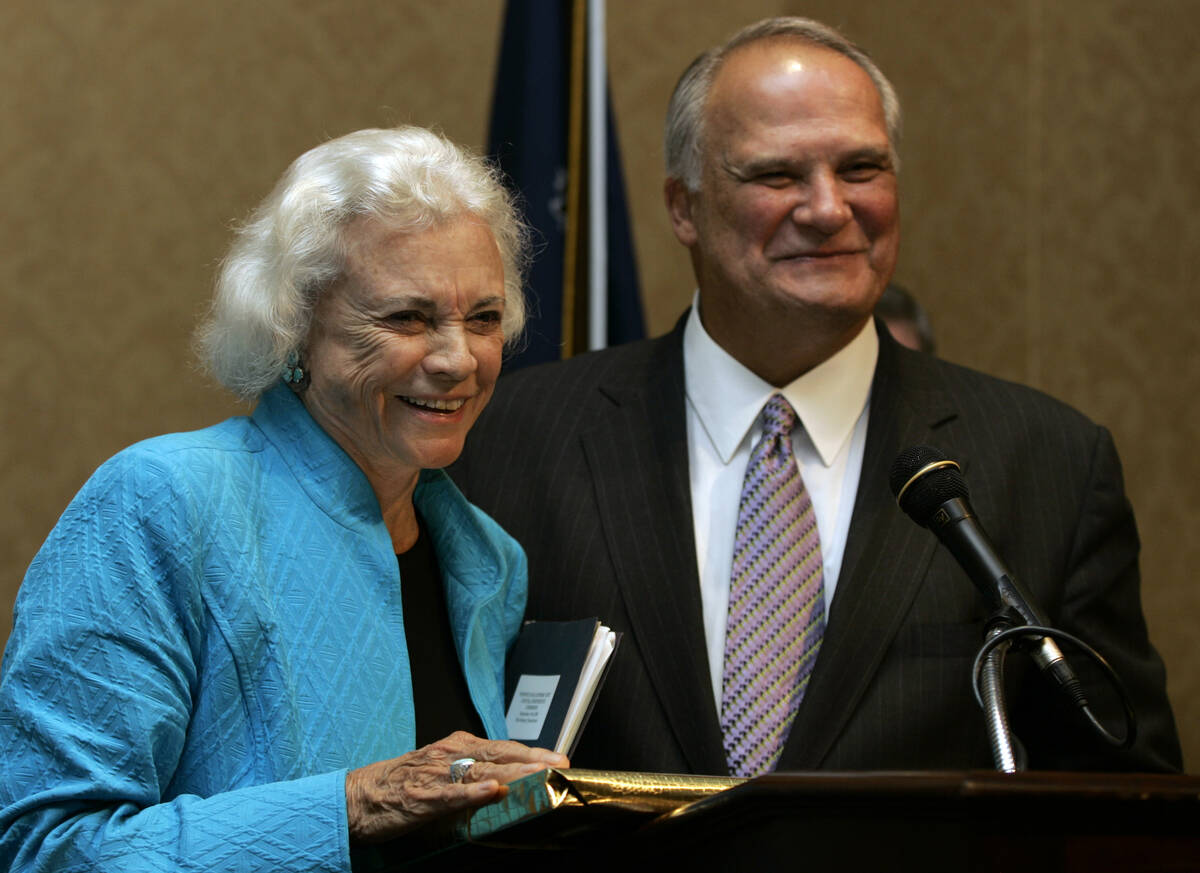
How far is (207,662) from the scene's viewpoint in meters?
1.51

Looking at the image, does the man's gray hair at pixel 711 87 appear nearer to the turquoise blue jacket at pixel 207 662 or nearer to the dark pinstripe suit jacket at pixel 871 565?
the dark pinstripe suit jacket at pixel 871 565

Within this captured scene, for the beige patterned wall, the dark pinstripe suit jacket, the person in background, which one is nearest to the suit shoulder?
the dark pinstripe suit jacket

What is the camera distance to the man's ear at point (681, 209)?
8.54 feet

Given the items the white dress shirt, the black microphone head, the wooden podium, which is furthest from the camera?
the white dress shirt

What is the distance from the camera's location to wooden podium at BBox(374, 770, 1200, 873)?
0.96 meters

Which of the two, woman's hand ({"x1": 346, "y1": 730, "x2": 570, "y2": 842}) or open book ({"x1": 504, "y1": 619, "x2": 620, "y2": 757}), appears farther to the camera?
open book ({"x1": 504, "y1": 619, "x2": 620, "y2": 757})

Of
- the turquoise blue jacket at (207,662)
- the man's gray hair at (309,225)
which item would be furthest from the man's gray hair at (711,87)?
the turquoise blue jacket at (207,662)

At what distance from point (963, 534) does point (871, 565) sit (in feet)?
2.08

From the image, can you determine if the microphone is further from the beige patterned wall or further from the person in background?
the beige patterned wall

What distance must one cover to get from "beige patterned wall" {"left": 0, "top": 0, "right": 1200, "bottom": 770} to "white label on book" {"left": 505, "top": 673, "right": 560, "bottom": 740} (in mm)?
1910

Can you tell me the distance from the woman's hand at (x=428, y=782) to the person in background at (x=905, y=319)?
242 centimetres

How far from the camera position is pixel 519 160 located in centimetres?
335

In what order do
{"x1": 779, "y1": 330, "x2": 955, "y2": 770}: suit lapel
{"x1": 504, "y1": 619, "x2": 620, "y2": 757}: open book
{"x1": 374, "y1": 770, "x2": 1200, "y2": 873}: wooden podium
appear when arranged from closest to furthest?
{"x1": 374, "y1": 770, "x2": 1200, "y2": 873}: wooden podium < {"x1": 504, "y1": 619, "x2": 620, "y2": 757}: open book < {"x1": 779, "y1": 330, "x2": 955, "y2": 770}: suit lapel

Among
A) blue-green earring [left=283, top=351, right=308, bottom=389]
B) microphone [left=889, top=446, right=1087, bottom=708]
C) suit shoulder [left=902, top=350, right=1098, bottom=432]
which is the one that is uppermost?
blue-green earring [left=283, top=351, right=308, bottom=389]
